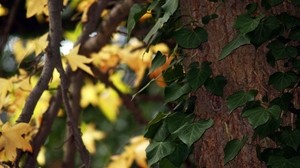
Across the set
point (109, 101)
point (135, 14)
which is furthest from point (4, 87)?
point (109, 101)

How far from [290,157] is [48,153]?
293 cm

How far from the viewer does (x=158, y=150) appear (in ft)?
4.99

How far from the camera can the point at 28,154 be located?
1.96 meters

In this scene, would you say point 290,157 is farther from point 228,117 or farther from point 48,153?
point 48,153

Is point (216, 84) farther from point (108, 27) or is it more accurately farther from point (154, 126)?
point (108, 27)

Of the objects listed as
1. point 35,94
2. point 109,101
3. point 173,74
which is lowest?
point 173,74

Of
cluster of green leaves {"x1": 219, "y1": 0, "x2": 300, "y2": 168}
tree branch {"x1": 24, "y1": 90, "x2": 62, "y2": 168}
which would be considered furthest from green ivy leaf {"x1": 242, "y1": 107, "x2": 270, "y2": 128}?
tree branch {"x1": 24, "y1": 90, "x2": 62, "y2": 168}

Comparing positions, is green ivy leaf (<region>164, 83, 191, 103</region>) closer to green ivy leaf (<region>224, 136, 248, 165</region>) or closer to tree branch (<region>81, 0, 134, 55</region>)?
green ivy leaf (<region>224, 136, 248, 165</region>)

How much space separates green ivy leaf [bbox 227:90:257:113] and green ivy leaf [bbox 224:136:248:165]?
8 centimetres

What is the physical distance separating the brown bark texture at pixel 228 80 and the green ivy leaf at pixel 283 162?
72 millimetres

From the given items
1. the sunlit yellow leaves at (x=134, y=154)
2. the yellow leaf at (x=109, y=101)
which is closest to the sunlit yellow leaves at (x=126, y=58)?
the yellow leaf at (x=109, y=101)

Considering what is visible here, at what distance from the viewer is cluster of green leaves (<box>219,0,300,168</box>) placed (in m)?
1.42

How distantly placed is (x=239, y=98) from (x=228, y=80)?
0.08 m

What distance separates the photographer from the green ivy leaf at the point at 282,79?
57.3 inches
